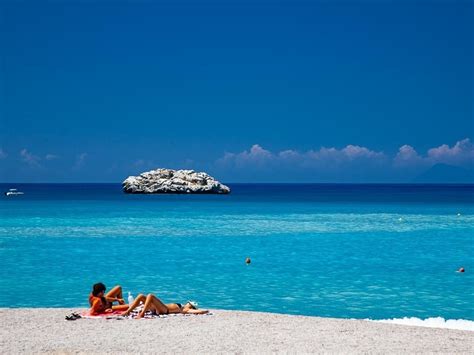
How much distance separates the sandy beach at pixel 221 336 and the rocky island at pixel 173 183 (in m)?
141

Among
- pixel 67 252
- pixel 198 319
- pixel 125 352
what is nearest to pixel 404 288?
pixel 198 319

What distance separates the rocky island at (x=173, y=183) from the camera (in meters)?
159

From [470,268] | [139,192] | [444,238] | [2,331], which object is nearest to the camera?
[2,331]

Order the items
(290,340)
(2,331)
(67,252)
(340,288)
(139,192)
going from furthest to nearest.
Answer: (139,192)
(67,252)
(340,288)
(2,331)
(290,340)

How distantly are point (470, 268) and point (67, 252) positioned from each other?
24424 mm

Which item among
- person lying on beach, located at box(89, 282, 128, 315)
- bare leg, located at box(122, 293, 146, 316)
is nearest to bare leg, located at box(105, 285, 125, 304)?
person lying on beach, located at box(89, 282, 128, 315)

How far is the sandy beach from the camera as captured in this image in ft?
45.9

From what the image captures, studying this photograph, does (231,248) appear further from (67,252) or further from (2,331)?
(2,331)

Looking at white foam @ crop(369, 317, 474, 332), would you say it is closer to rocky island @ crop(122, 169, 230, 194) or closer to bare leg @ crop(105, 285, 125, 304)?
bare leg @ crop(105, 285, 125, 304)

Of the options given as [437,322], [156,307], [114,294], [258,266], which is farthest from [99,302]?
[258,266]

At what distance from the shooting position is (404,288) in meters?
27.6

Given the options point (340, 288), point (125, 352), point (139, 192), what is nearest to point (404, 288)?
point (340, 288)

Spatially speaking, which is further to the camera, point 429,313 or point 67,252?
point 67,252

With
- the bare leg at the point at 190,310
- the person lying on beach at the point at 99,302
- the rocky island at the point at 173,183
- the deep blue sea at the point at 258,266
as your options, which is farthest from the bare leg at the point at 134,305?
the rocky island at the point at 173,183
